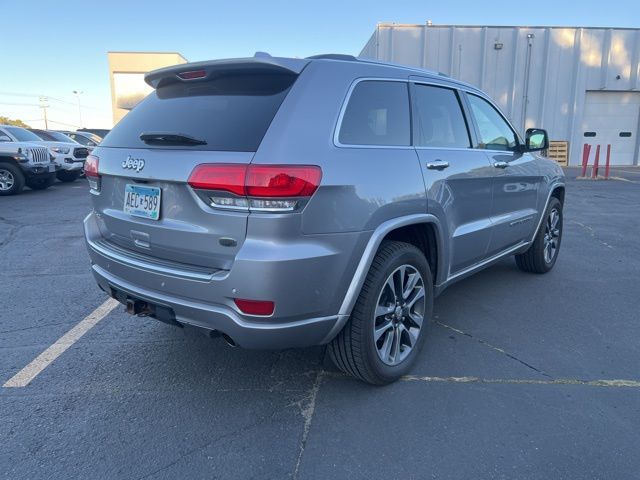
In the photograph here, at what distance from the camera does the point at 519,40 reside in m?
19.6

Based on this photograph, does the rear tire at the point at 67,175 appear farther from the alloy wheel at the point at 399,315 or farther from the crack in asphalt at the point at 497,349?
the alloy wheel at the point at 399,315

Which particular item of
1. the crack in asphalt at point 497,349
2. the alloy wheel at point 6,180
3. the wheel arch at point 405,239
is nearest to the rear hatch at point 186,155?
the wheel arch at point 405,239

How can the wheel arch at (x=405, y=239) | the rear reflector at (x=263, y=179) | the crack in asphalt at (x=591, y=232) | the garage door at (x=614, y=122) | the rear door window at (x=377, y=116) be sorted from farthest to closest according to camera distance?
the garage door at (x=614, y=122)
the crack in asphalt at (x=591, y=232)
the rear door window at (x=377, y=116)
the wheel arch at (x=405, y=239)
the rear reflector at (x=263, y=179)

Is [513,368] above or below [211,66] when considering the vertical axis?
below

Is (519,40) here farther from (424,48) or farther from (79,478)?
(79,478)

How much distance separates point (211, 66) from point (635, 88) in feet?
75.2

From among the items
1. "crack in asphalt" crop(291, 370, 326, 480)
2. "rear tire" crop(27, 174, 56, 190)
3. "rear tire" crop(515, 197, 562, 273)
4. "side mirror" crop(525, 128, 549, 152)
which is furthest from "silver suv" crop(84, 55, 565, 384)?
"rear tire" crop(27, 174, 56, 190)

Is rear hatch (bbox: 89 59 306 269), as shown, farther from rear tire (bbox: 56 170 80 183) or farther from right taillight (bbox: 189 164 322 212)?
rear tire (bbox: 56 170 80 183)

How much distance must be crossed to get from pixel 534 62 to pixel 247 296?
2108 cm

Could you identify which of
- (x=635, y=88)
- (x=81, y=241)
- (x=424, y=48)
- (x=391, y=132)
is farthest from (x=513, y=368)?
(x=635, y=88)

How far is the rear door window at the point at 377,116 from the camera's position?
2684 mm

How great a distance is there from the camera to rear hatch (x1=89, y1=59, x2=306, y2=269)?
2.39 m

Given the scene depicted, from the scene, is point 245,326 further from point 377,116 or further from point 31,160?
point 31,160

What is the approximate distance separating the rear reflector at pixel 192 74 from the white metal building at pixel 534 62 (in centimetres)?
1793
